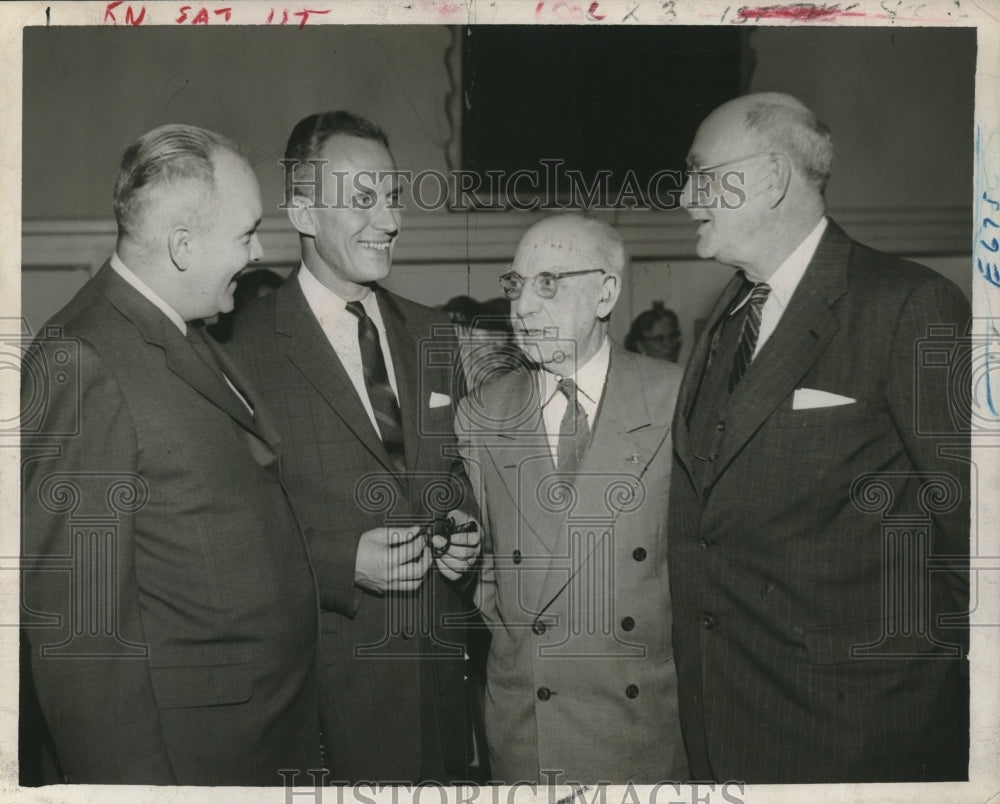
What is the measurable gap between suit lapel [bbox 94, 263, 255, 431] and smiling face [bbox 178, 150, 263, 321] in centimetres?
9

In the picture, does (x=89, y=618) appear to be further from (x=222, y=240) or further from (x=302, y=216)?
(x=302, y=216)

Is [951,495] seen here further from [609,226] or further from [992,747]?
[609,226]

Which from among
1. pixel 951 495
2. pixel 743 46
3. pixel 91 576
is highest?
pixel 743 46

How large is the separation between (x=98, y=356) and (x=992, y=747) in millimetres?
2448

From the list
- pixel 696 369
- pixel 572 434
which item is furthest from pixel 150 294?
pixel 696 369

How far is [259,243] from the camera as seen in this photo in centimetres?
254

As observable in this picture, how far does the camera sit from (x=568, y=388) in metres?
2.55

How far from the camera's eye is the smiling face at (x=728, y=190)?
2520mm

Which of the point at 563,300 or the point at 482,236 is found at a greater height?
the point at 482,236

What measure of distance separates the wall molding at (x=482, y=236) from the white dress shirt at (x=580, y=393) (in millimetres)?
275

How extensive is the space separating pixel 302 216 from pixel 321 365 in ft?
1.24

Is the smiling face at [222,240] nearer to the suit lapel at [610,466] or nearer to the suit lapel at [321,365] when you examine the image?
the suit lapel at [321,365]

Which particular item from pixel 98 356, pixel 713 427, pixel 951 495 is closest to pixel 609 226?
pixel 713 427

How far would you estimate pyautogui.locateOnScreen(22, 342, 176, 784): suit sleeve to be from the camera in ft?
7.76
